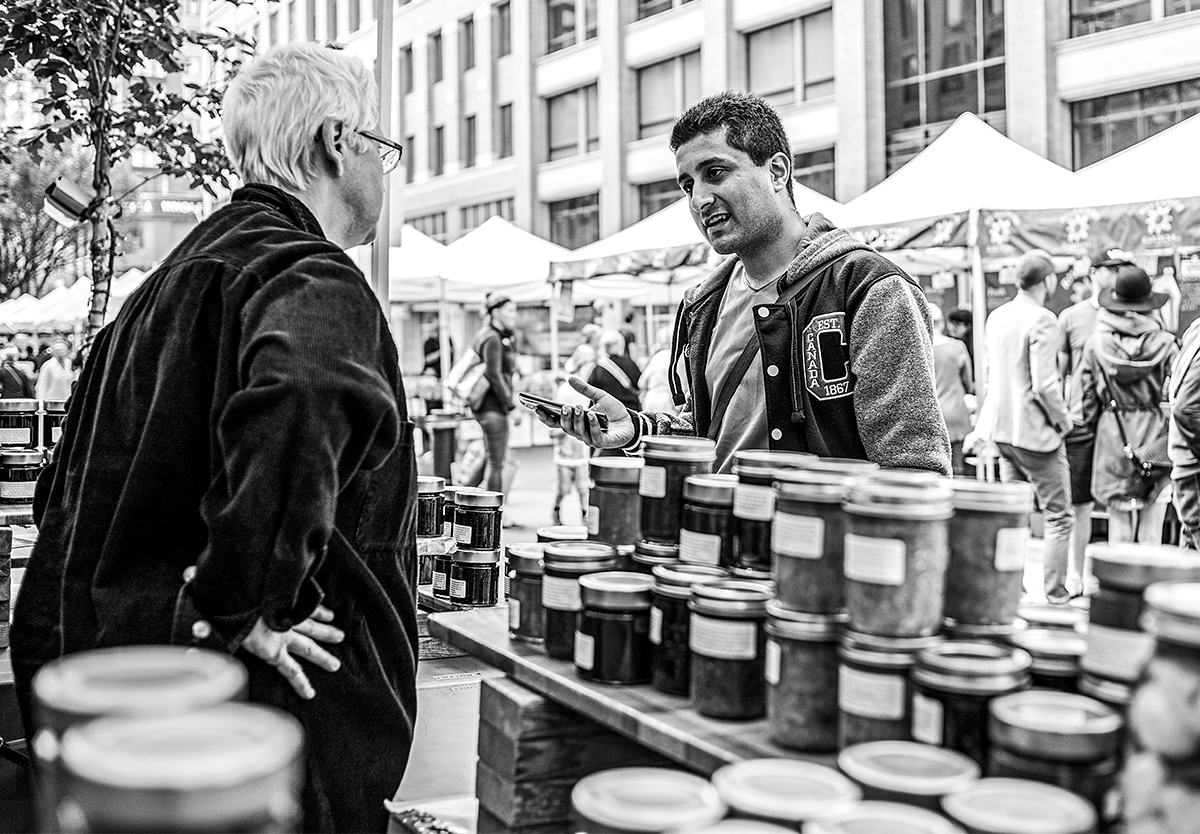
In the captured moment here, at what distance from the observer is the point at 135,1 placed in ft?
17.2

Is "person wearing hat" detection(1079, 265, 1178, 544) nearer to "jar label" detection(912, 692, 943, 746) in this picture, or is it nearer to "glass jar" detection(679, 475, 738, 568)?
"glass jar" detection(679, 475, 738, 568)

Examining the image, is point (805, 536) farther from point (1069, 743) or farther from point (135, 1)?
point (135, 1)

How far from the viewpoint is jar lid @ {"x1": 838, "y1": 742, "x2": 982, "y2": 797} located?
1457 millimetres

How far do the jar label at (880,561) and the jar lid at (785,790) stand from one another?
0.28m

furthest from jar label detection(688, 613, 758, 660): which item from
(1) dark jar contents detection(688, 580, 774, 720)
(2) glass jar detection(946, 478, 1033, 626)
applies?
(2) glass jar detection(946, 478, 1033, 626)

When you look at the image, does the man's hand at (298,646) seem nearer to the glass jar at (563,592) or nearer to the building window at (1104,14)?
the glass jar at (563,592)

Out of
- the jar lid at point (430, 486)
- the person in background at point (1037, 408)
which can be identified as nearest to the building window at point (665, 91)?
the person in background at point (1037, 408)

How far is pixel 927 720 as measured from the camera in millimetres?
1611

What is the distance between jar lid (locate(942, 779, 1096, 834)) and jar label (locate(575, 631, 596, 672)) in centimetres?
79

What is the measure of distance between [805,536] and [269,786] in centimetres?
97

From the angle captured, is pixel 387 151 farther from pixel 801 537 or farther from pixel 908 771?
pixel 908 771

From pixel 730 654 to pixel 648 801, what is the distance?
41 cm

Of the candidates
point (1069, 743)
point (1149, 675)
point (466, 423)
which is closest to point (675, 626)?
point (1069, 743)

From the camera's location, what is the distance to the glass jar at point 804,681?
1.75m
